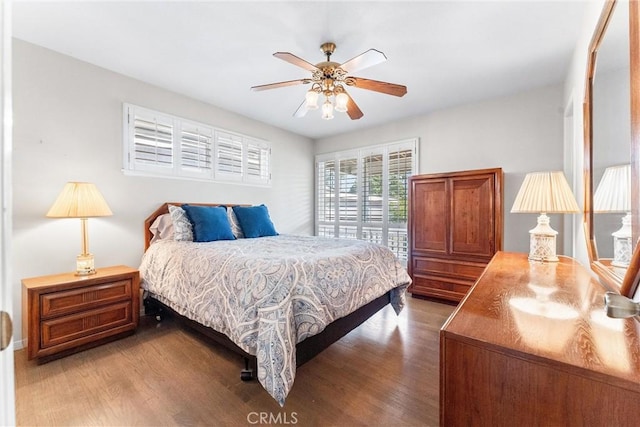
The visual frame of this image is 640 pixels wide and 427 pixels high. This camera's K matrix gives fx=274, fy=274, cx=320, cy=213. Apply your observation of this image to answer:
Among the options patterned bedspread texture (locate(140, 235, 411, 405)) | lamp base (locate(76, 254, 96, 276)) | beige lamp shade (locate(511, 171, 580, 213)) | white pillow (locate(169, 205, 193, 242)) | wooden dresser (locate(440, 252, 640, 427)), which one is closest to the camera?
wooden dresser (locate(440, 252, 640, 427))

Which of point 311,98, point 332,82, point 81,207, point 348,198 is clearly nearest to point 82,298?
point 81,207

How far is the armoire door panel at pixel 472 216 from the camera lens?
123 inches

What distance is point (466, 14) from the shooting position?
1.97 metres

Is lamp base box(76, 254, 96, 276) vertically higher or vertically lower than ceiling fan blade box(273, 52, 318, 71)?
lower

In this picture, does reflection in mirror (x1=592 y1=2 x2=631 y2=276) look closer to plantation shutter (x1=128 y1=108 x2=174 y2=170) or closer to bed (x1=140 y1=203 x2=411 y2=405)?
→ bed (x1=140 y1=203 x2=411 y2=405)

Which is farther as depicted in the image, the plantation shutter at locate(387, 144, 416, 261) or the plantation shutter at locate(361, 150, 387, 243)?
the plantation shutter at locate(361, 150, 387, 243)

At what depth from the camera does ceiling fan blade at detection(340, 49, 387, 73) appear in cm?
176

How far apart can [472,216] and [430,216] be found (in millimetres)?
481

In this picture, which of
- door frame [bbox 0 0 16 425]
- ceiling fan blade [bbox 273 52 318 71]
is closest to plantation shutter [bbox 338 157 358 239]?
ceiling fan blade [bbox 273 52 318 71]

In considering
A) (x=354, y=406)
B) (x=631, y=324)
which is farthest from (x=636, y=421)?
(x=354, y=406)

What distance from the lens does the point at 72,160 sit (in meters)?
2.56

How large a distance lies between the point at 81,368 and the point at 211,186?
2.26 meters

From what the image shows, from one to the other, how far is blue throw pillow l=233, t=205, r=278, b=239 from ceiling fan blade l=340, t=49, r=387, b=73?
2.12 m

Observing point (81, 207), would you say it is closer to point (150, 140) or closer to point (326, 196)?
point (150, 140)
